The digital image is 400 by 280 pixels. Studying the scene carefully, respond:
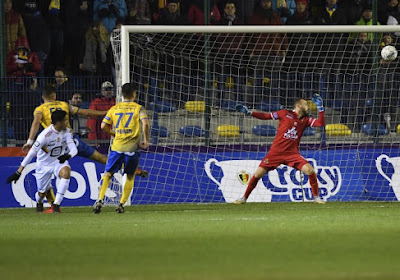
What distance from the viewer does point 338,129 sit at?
56.9 feet

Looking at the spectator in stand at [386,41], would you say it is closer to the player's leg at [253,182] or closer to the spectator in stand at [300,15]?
the spectator in stand at [300,15]

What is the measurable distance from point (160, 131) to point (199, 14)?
3.21 m

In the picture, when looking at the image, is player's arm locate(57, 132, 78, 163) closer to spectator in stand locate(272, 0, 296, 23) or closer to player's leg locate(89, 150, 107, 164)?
player's leg locate(89, 150, 107, 164)

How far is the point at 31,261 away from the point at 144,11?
11.3m

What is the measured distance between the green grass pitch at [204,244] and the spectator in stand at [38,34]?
4998 millimetres

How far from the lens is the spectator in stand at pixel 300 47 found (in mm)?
18219

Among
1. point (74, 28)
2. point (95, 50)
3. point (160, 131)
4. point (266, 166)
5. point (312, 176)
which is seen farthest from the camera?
point (74, 28)

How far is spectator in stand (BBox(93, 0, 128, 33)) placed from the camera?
1822cm

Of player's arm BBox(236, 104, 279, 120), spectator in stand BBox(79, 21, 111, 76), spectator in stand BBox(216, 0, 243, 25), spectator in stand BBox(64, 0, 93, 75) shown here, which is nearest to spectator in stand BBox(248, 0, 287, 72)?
spectator in stand BBox(216, 0, 243, 25)

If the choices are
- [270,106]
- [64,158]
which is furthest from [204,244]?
[270,106]

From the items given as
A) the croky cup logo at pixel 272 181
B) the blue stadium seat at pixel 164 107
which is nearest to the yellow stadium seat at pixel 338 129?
the croky cup logo at pixel 272 181

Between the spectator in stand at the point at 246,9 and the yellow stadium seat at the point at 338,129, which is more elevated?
Result: the spectator in stand at the point at 246,9

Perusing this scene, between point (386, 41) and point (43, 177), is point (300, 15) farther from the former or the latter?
point (43, 177)

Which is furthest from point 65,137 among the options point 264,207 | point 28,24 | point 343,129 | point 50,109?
point 343,129
